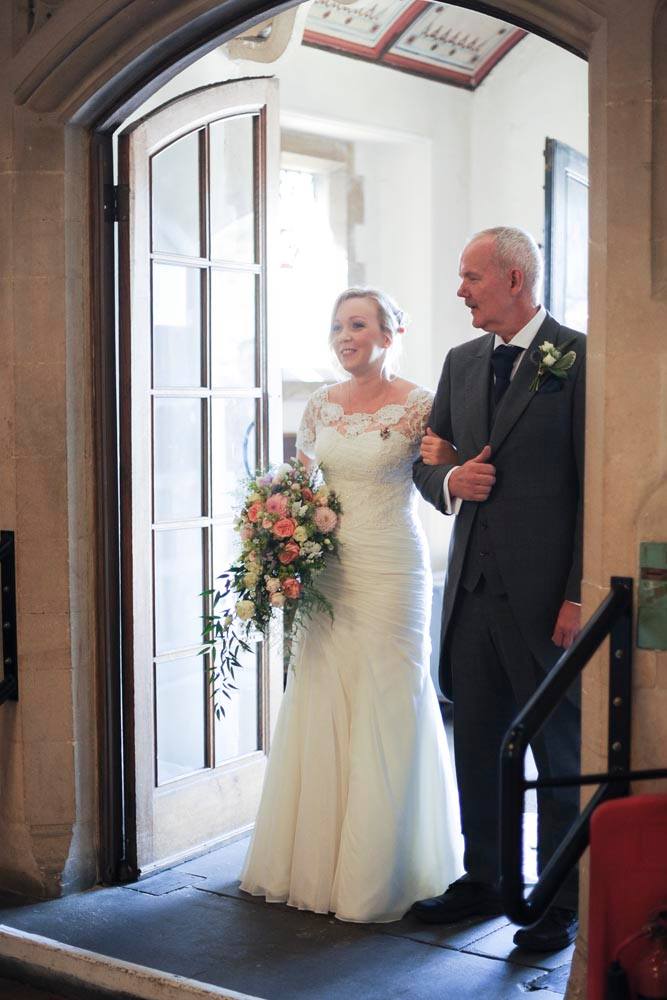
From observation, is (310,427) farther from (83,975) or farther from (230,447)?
(83,975)

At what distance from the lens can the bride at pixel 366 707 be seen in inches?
152

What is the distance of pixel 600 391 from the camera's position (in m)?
2.87

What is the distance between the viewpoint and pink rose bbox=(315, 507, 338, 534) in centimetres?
400

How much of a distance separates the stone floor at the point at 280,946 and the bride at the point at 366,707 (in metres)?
0.12

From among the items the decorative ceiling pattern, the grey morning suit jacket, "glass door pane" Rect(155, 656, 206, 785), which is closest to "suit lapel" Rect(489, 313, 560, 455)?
the grey morning suit jacket

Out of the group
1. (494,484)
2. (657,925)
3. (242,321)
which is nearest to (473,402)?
(494,484)

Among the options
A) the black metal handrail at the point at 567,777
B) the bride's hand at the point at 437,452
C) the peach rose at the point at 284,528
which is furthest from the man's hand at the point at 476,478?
the black metal handrail at the point at 567,777

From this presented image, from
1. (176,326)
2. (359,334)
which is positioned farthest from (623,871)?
(176,326)

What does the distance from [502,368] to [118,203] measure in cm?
137

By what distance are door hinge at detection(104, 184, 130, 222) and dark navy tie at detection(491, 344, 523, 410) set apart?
1312 mm

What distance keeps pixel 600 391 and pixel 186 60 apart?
72.2 inches

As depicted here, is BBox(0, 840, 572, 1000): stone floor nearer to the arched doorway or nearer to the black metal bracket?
the arched doorway

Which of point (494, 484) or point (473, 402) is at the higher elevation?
Answer: point (473, 402)

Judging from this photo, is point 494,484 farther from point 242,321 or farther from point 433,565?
point 433,565
